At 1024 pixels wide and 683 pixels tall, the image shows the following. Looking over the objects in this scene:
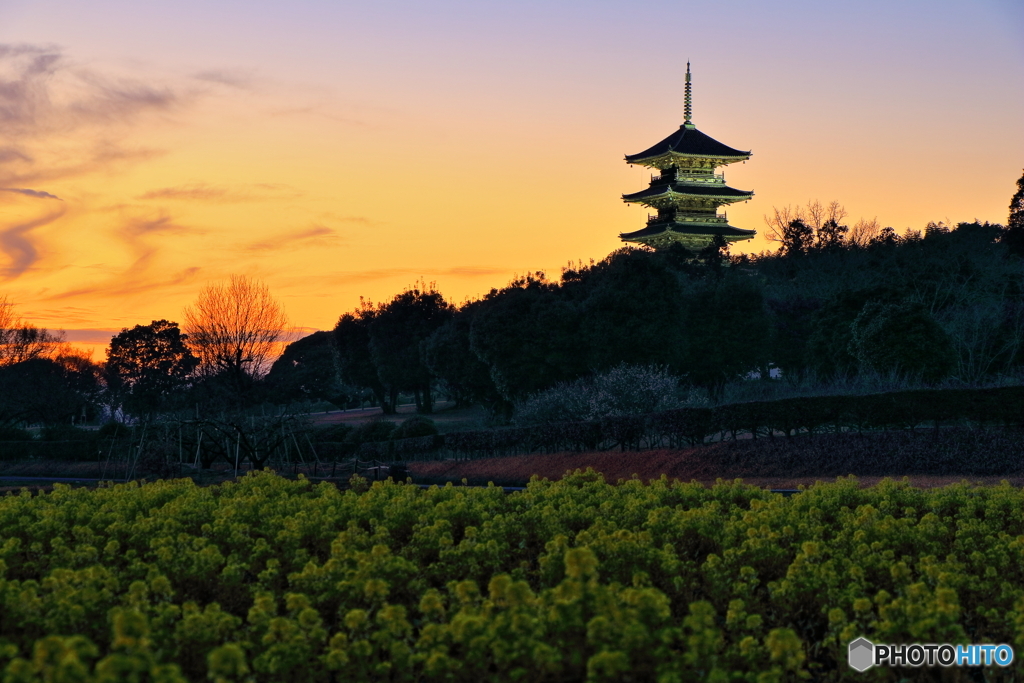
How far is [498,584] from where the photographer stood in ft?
17.7

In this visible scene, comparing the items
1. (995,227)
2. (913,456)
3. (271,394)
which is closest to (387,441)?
(913,456)

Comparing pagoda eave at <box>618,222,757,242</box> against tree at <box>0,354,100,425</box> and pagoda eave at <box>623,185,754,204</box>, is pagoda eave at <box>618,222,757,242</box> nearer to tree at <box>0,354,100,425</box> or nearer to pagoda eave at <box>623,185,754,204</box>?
pagoda eave at <box>623,185,754,204</box>

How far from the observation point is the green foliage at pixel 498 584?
16.6 ft

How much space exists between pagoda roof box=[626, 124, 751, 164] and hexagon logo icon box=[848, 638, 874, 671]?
6378cm

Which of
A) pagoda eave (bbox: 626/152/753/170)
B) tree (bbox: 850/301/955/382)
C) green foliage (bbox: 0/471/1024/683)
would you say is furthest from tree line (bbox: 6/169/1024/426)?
green foliage (bbox: 0/471/1024/683)

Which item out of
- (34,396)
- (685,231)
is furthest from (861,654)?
(685,231)

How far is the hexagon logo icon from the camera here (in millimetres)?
5816

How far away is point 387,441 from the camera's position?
28.7 metres

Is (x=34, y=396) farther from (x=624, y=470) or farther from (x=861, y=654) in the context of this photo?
(x=861, y=654)

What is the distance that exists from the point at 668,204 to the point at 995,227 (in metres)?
21.0

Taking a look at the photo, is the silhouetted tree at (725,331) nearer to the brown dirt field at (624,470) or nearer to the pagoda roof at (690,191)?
the brown dirt field at (624,470)

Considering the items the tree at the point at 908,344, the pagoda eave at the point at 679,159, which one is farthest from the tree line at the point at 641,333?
the pagoda eave at the point at 679,159

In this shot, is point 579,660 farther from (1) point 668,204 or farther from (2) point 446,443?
(1) point 668,204

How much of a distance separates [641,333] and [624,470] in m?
14.0
